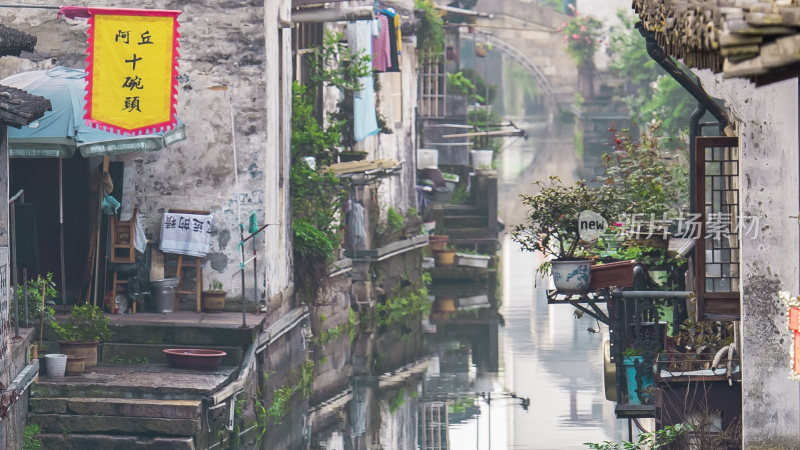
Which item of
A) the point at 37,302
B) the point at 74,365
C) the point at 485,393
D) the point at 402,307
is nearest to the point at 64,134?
the point at 37,302

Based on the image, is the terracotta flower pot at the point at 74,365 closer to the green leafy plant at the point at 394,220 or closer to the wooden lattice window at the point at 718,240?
the wooden lattice window at the point at 718,240

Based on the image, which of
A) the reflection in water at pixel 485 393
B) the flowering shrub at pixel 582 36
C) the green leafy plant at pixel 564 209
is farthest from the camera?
the flowering shrub at pixel 582 36

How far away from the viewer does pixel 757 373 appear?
11.8m

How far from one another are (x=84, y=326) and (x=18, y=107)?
3625mm

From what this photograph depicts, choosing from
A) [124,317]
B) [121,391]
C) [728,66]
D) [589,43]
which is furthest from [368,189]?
[589,43]

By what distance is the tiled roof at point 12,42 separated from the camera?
1388 centimetres

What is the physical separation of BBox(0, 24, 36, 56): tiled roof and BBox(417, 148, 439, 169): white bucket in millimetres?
19400

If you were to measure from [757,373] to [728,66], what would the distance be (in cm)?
550

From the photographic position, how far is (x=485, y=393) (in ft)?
70.7

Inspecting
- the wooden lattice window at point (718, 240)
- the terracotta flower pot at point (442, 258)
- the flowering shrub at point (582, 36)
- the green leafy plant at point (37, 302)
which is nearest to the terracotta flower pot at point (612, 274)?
the wooden lattice window at point (718, 240)

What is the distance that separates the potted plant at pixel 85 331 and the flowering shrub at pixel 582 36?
39987mm

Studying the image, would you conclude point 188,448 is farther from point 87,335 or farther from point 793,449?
point 793,449

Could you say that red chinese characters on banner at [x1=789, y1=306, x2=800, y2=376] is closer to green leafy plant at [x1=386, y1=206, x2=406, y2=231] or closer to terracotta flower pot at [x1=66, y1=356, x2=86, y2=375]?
terracotta flower pot at [x1=66, y1=356, x2=86, y2=375]

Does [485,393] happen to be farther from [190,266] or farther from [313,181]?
[190,266]
